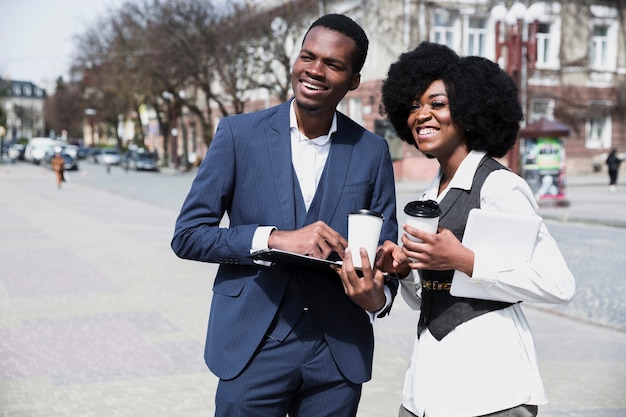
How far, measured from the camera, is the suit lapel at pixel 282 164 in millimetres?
2352

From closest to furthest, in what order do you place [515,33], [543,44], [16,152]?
[515,33] → [543,44] → [16,152]

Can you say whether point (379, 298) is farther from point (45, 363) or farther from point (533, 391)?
A: point (45, 363)

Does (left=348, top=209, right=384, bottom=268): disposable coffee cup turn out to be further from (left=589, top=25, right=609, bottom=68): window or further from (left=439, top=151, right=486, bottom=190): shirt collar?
(left=589, top=25, right=609, bottom=68): window

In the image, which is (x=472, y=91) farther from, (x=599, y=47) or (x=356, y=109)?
(x=599, y=47)

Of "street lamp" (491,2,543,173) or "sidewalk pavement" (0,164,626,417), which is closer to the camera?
"sidewalk pavement" (0,164,626,417)

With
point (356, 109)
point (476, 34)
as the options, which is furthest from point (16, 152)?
point (476, 34)

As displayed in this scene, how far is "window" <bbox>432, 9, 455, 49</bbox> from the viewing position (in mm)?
33344

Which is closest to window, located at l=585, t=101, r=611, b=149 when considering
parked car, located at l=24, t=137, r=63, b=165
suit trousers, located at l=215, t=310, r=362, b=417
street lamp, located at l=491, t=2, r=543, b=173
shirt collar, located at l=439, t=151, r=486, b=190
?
street lamp, located at l=491, t=2, r=543, b=173

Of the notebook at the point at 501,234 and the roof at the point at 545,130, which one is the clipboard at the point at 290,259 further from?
the roof at the point at 545,130

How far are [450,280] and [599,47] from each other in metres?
37.1

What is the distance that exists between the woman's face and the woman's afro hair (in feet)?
0.07

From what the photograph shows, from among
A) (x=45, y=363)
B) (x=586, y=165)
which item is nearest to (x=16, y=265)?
(x=45, y=363)

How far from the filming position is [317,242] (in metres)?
2.13

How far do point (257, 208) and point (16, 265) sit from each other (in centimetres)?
933
